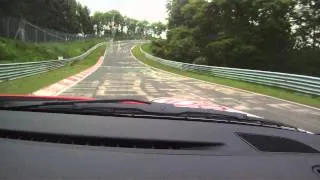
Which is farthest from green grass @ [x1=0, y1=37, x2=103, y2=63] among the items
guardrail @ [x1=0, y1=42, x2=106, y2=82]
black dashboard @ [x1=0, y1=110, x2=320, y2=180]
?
black dashboard @ [x1=0, y1=110, x2=320, y2=180]

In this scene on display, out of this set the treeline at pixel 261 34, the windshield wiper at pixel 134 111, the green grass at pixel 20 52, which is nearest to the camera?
the windshield wiper at pixel 134 111

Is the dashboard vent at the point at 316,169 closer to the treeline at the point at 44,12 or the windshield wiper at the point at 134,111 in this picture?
the windshield wiper at the point at 134,111

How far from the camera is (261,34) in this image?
60094mm

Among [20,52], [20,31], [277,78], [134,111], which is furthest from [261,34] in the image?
[134,111]

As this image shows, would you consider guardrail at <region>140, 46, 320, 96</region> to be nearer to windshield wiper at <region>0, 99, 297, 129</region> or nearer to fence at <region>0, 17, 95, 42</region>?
fence at <region>0, 17, 95, 42</region>

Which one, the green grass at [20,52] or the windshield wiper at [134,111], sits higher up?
the windshield wiper at [134,111]

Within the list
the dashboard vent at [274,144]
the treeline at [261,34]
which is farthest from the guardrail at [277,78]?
the dashboard vent at [274,144]

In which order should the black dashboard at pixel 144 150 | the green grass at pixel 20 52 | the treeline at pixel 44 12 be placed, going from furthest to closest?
the treeline at pixel 44 12
the green grass at pixel 20 52
the black dashboard at pixel 144 150

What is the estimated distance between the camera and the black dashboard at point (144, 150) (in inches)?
88.9

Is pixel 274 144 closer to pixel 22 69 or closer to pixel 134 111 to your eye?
pixel 134 111

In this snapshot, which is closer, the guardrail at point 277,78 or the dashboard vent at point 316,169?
A: the dashboard vent at point 316,169

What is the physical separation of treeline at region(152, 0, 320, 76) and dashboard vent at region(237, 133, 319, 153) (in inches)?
2149

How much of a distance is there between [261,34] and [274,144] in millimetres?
58569

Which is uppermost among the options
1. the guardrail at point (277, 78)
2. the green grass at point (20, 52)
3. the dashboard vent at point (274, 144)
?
the dashboard vent at point (274, 144)
